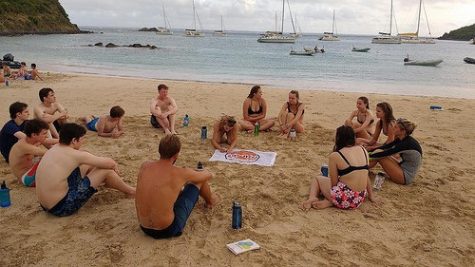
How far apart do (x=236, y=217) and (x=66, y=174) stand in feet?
6.33

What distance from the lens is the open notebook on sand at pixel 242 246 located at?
396 cm

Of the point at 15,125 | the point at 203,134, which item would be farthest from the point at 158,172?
the point at 203,134

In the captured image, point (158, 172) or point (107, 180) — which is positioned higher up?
point (158, 172)

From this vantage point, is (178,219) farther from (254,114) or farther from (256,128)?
(254,114)

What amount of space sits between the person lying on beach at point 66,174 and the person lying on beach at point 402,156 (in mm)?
3914

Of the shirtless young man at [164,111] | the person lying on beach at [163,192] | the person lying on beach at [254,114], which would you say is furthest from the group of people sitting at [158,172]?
the shirtless young man at [164,111]

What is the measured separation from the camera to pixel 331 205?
16.7 ft

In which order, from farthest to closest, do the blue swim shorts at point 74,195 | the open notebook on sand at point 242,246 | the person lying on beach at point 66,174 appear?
the blue swim shorts at point 74,195 < the person lying on beach at point 66,174 < the open notebook on sand at point 242,246

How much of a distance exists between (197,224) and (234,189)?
1.19 metres

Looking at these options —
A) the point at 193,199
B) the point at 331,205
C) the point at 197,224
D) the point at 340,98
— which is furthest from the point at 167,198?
the point at 340,98

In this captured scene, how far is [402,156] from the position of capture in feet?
19.2

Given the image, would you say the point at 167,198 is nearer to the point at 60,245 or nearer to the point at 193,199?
the point at 193,199

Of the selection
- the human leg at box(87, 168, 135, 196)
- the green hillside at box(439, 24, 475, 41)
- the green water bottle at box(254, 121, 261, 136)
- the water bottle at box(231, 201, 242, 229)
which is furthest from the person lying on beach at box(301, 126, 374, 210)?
the green hillside at box(439, 24, 475, 41)

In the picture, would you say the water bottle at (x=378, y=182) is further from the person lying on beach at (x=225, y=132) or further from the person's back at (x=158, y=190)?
the person's back at (x=158, y=190)
